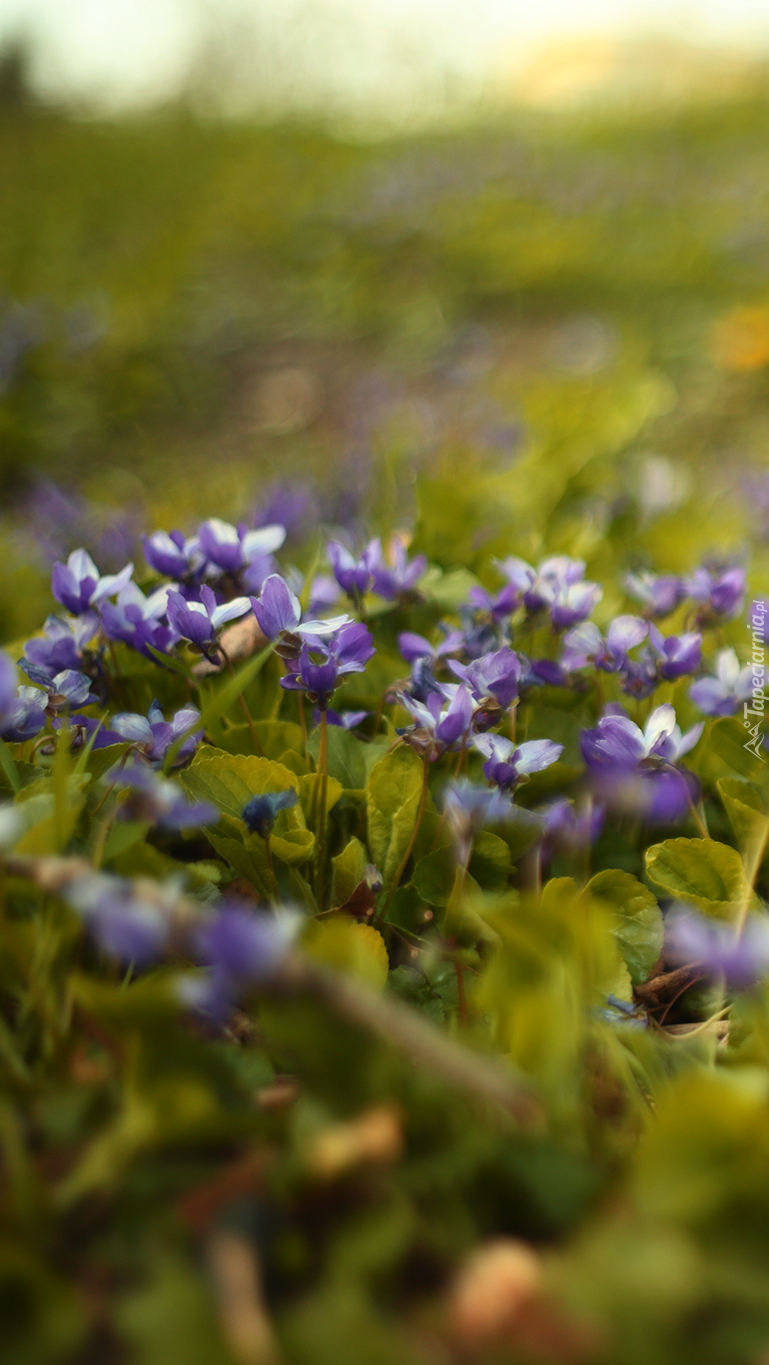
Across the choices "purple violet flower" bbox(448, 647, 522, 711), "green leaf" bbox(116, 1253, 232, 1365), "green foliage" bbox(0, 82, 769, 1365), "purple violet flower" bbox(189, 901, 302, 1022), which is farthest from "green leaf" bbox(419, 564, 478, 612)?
"green leaf" bbox(116, 1253, 232, 1365)

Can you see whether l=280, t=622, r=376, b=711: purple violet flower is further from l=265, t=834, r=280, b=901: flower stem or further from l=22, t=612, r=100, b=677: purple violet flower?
l=22, t=612, r=100, b=677: purple violet flower

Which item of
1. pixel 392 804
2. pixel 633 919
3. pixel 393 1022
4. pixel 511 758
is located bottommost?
pixel 633 919

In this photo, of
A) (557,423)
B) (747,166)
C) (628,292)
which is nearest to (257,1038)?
(557,423)

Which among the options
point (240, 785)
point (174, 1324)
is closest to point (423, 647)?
point (240, 785)

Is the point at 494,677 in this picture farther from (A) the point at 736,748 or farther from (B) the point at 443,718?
(A) the point at 736,748

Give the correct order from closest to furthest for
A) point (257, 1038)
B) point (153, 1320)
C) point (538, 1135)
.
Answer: point (153, 1320) → point (538, 1135) → point (257, 1038)

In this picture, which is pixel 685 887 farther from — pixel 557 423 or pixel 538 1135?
pixel 557 423
